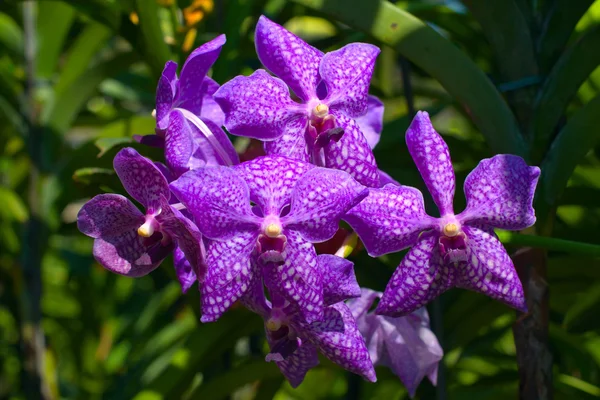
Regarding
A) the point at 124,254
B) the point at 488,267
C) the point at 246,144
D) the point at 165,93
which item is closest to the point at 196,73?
the point at 165,93

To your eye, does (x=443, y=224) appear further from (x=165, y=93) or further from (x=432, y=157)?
(x=165, y=93)

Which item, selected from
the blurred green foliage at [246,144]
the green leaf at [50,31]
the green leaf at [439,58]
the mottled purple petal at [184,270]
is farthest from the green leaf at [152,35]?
the green leaf at [50,31]

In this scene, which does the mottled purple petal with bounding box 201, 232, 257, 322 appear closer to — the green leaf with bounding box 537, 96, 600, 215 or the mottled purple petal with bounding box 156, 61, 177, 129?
the mottled purple petal with bounding box 156, 61, 177, 129

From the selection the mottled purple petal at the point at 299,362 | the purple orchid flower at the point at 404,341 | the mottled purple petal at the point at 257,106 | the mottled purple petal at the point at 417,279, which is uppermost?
the mottled purple petal at the point at 257,106

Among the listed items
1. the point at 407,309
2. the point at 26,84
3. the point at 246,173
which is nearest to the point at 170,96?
the point at 246,173

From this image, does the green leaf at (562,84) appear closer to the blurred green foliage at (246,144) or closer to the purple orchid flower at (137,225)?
the blurred green foliage at (246,144)

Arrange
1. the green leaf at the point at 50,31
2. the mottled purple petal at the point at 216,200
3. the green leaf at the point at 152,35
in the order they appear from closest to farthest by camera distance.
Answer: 1. the mottled purple petal at the point at 216,200
2. the green leaf at the point at 152,35
3. the green leaf at the point at 50,31

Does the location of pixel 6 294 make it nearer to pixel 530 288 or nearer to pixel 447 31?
pixel 447 31
